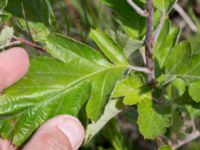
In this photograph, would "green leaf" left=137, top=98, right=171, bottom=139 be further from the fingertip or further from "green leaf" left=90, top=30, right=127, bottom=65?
the fingertip

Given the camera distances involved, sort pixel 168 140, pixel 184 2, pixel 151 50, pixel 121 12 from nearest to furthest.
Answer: pixel 151 50, pixel 121 12, pixel 168 140, pixel 184 2

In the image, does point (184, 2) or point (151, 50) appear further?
point (184, 2)

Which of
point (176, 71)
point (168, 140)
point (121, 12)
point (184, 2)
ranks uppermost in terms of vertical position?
point (121, 12)

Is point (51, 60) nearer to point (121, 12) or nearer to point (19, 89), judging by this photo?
point (19, 89)

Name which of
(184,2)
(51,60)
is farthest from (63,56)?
(184,2)

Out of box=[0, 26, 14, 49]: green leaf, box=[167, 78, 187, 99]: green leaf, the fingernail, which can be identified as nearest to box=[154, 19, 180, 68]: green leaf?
box=[167, 78, 187, 99]: green leaf

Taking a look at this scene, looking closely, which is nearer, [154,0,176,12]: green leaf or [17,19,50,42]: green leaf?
[154,0,176,12]: green leaf
